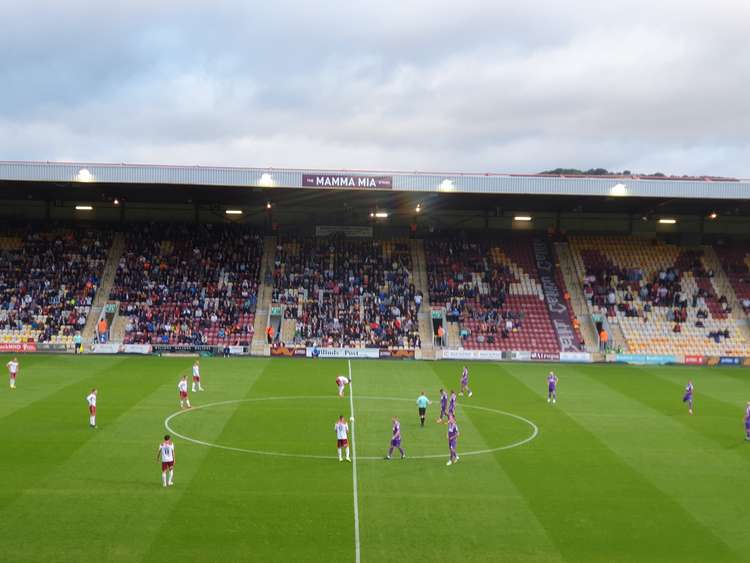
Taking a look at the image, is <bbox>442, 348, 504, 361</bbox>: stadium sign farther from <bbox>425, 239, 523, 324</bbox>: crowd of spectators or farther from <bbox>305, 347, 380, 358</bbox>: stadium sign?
<bbox>305, 347, 380, 358</bbox>: stadium sign

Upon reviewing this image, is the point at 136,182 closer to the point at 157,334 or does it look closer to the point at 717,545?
the point at 157,334

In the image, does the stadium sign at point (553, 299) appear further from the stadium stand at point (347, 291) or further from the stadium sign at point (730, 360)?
the stadium stand at point (347, 291)

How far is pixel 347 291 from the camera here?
58906 mm

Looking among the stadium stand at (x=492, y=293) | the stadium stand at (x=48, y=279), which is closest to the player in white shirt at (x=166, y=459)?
the stadium stand at (x=48, y=279)

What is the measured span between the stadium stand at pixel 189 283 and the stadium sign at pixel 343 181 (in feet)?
34.7

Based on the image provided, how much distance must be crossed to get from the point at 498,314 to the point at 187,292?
23658 millimetres

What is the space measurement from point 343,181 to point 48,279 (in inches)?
948

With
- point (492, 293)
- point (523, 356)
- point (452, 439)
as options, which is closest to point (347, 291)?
point (492, 293)

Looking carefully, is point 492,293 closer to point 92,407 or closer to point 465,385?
point 465,385

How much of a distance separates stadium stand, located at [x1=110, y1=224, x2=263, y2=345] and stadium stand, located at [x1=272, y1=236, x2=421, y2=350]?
2.72m

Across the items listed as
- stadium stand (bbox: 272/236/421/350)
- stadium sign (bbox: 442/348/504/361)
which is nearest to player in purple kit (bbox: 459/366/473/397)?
stadium sign (bbox: 442/348/504/361)

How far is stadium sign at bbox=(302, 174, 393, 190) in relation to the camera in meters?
52.7

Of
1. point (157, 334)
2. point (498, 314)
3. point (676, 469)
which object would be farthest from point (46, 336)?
point (676, 469)

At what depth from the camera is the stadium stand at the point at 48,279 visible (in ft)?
173
